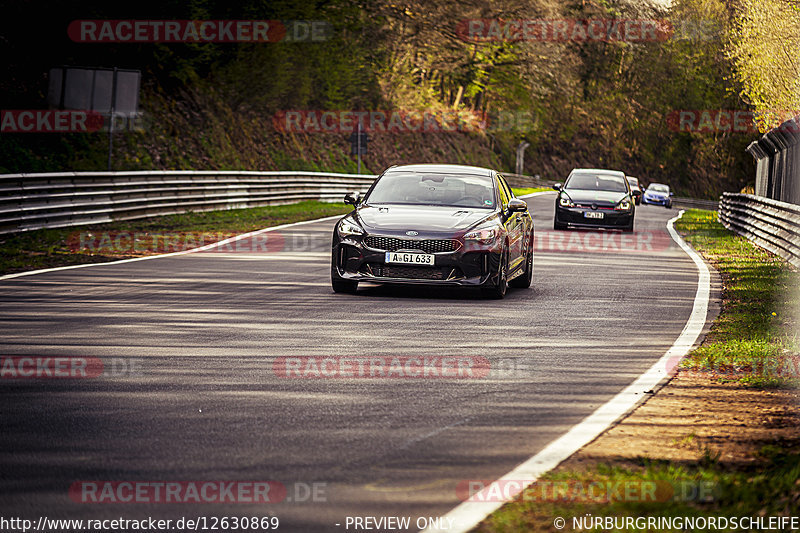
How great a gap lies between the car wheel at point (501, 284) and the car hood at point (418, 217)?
0.57 meters

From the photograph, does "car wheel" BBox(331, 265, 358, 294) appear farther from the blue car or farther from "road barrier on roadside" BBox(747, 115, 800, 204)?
the blue car

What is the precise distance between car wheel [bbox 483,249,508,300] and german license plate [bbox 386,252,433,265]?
872 mm

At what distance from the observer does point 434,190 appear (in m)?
14.9

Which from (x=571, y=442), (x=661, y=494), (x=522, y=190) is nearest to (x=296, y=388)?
(x=571, y=442)

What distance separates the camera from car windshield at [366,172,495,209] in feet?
48.0

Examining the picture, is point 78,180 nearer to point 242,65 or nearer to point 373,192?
point 373,192

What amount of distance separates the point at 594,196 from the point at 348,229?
1655 cm

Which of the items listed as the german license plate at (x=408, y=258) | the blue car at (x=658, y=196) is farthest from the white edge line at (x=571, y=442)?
the blue car at (x=658, y=196)

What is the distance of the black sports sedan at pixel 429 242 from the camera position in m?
13.5

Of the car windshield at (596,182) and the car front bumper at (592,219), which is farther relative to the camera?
the car windshield at (596,182)

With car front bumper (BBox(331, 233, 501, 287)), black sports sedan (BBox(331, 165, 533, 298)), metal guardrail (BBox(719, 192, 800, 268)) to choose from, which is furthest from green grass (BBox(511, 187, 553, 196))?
car front bumper (BBox(331, 233, 501, 287))

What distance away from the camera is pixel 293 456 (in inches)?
234

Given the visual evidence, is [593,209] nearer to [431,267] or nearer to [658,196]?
[431,267]

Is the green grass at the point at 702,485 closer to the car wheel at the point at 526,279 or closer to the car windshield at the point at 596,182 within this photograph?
the car wheel at the point at 526,279
